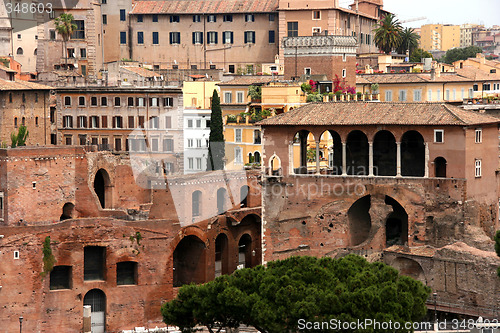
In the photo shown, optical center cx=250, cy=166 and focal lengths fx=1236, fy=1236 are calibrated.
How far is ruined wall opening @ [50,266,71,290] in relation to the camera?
64.9 metres

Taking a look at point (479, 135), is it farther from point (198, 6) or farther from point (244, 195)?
point (198, 6)

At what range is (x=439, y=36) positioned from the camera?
182250 millimetres

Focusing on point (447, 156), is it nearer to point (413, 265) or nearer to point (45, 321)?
point (413, 265)

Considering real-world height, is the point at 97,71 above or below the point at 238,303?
above

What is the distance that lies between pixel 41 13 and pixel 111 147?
723 inches

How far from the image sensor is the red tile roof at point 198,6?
9819 centimetres

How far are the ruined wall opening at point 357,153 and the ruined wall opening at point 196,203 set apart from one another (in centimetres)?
943

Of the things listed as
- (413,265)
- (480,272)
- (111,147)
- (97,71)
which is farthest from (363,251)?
(97,71)

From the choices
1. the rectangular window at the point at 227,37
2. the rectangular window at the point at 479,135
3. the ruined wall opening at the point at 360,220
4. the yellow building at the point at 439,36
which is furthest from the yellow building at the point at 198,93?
the yellow building at the point at 439,36

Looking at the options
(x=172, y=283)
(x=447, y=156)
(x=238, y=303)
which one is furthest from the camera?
(x=172, y=283)

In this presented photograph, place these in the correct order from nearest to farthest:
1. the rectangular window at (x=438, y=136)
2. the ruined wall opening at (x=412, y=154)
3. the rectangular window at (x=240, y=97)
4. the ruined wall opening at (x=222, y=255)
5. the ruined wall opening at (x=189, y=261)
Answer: the rectangular window at (x=438, y=136) < the ruined wall opening at (x=412, y=154) < the ruined wall opening at (x=189, y=261) < the ruined wall opening at (x=222, y=255) < the rectangular window at (x=240, y=97)

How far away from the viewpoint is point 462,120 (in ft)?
196

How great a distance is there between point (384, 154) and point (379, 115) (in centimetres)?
289

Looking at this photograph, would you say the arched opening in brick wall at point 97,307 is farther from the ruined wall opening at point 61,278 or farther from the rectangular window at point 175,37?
the rectangular window at point 175,37
